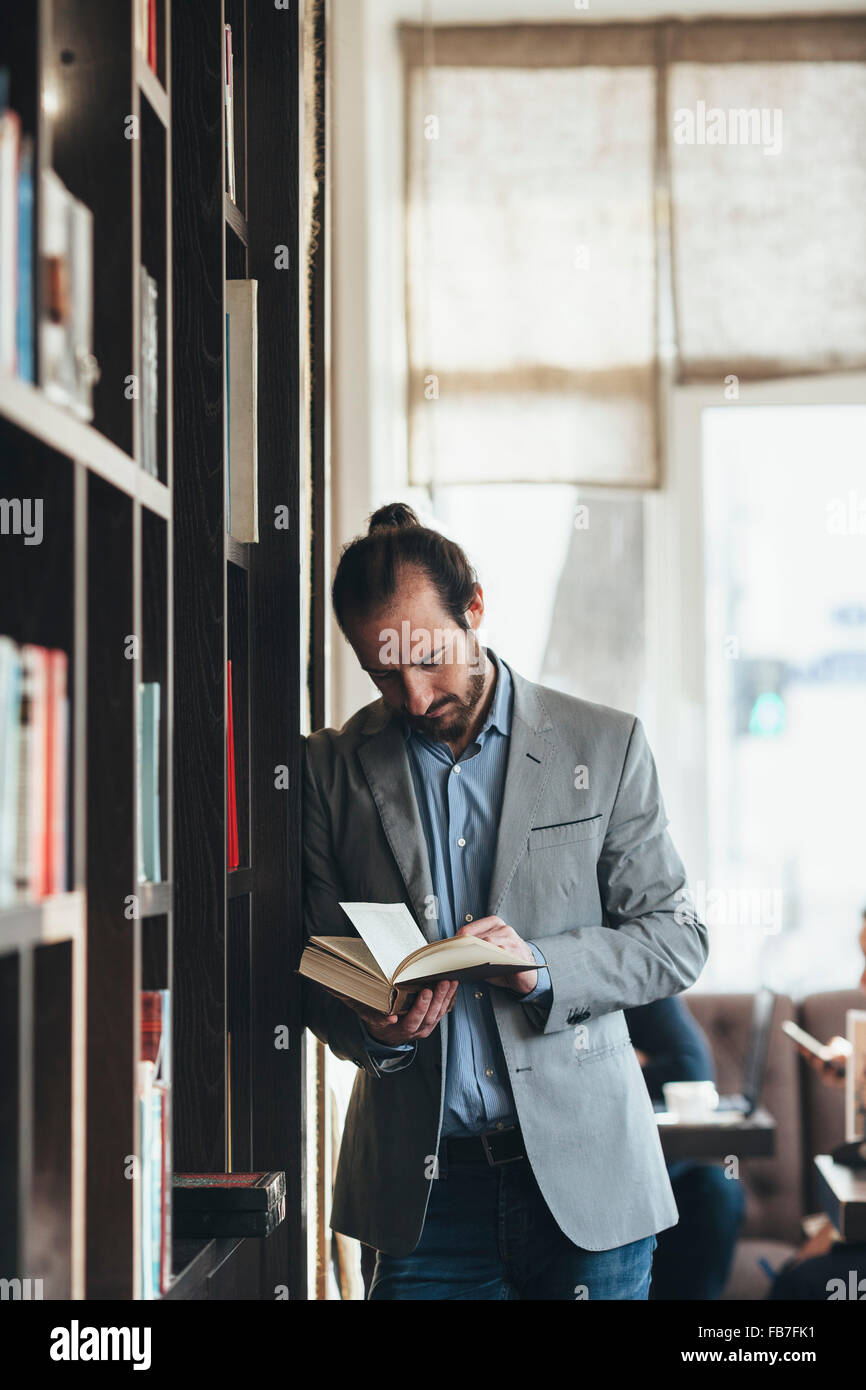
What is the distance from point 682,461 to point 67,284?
2619 millimetres

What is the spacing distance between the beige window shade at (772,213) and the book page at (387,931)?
221 centimetres

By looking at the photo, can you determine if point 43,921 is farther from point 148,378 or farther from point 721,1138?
point 721,1138

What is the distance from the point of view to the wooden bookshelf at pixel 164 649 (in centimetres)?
107

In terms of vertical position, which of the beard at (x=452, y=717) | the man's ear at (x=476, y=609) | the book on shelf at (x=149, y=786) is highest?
the man's ear at (x=476, y=609)

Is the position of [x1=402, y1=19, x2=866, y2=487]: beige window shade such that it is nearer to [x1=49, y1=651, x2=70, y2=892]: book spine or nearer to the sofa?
the sofa

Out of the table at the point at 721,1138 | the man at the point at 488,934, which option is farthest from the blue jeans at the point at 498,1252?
the table at the point at 721,1138

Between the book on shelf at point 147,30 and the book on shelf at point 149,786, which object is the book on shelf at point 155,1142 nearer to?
the book on shelf at point 149,786

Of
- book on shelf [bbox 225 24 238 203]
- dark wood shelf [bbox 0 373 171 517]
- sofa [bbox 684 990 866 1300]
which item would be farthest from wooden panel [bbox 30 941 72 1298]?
sofa [bbox 684 990 866 1300]

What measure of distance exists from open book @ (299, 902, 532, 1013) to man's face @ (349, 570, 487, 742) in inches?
10.8

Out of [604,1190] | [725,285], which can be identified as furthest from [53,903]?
[725,285]

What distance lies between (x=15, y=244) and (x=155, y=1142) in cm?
83

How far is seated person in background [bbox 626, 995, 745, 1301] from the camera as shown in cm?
268

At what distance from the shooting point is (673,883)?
1812 millimetres

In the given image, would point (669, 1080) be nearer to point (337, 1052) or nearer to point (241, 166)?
point (337, 1052)
